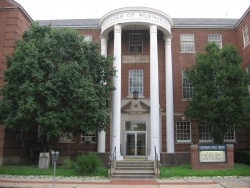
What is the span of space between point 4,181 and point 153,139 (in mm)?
10847

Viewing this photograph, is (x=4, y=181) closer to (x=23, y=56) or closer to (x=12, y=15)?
(x=23, y=56)

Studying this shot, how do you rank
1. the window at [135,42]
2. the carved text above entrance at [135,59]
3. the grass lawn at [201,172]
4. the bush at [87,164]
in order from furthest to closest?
the window at [135,42], the carved text above entrance at [135,59], the bush at [87,164], the grass lawn at [201,172]

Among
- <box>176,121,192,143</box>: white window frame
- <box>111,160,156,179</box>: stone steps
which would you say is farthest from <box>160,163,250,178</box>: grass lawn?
<box>176,121,192,143</box>: white window frame

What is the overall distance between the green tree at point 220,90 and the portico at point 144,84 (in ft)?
9.27

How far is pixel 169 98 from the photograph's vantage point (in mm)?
25078

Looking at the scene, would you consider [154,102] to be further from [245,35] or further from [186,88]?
[245,35]

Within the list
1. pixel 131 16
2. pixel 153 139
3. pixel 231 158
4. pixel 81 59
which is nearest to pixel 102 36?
pixel 131 16

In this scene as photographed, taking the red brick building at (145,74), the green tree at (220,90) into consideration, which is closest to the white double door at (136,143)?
the red brick building at (145,74)

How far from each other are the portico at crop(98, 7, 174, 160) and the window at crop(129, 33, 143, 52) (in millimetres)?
743

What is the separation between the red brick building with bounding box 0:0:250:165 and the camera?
23.0 m

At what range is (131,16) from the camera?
23.7 meters

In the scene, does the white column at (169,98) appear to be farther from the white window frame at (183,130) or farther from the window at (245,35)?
the window at (245,35)

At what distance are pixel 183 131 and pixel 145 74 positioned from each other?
621 cm

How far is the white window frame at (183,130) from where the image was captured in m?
26.1
